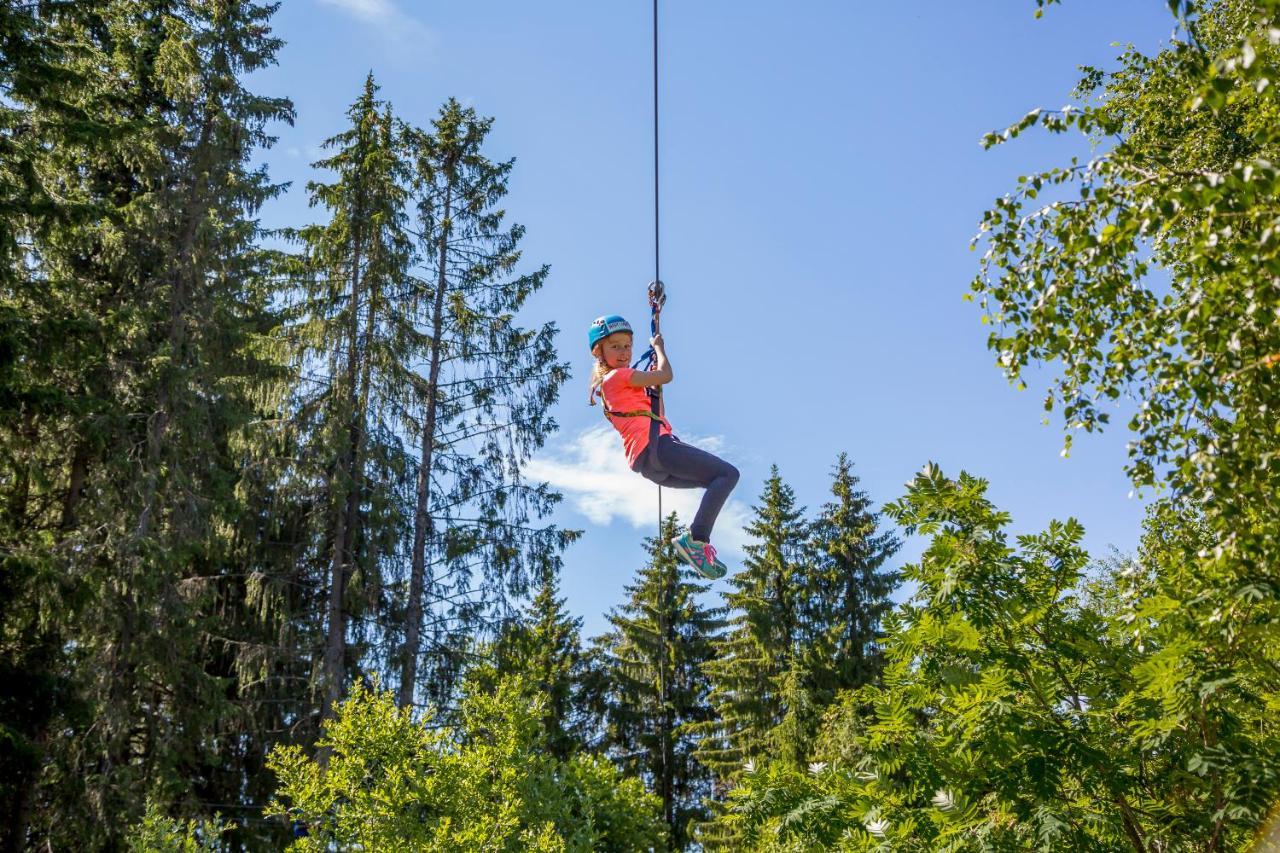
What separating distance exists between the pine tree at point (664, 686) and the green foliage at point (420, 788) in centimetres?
1566

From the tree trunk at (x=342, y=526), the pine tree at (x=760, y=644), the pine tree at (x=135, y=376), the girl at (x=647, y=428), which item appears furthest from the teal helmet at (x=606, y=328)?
the pine tree at (x=760, y=644)

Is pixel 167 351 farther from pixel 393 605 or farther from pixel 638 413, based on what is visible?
pixel 638 413

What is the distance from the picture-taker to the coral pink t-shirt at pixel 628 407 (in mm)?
6875

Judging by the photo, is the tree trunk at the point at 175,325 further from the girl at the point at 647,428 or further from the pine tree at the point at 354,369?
the girl at the point at 647,428

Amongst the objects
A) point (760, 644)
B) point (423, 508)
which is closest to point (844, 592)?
point (760, 644)

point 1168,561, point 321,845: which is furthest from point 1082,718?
point 321,845

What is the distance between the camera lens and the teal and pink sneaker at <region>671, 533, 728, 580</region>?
7.32 m

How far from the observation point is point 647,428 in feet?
23.1

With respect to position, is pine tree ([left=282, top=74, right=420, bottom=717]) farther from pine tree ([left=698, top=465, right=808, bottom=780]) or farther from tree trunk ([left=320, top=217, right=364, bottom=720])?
pine tree ([left=698, top=465, right=808, bottom=780])

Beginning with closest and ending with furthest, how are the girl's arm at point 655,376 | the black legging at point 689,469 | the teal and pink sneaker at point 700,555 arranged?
the girl's arm at point 655,376 → the black legging at point 689,469 → the teal and pink sneaker at point 700,555

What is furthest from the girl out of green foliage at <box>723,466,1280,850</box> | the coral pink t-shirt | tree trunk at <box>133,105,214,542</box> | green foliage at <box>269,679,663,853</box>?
tree trunk at <box>133,105,214,542</box>

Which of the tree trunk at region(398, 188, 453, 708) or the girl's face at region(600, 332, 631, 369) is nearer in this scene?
the girl's face at region(600, 332, 631, 369)

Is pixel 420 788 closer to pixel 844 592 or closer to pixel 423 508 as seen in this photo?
pixel 423 508

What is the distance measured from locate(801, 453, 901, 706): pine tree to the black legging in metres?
17.8
